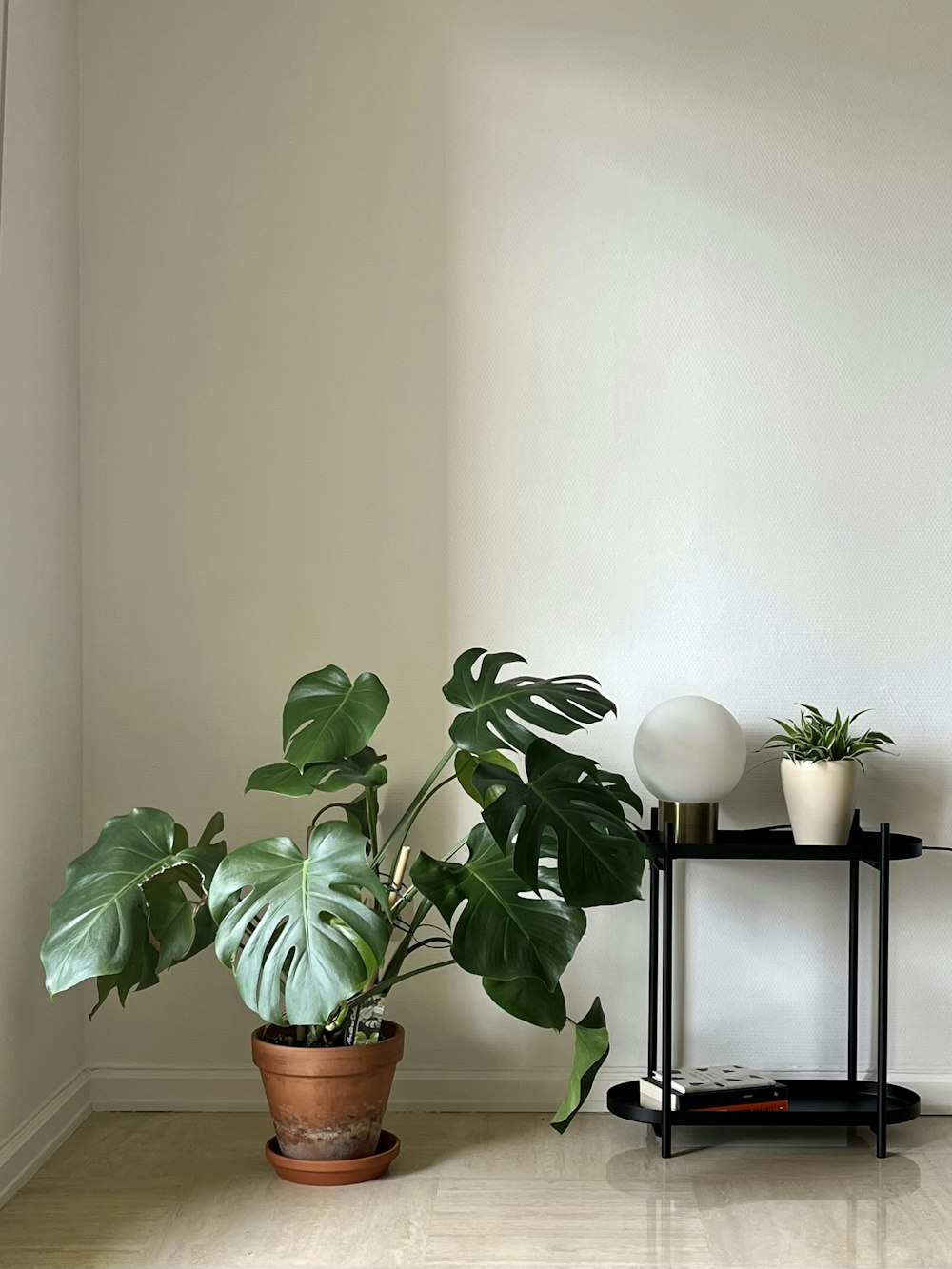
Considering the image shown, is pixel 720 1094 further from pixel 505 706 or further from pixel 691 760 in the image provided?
pixel 505 706

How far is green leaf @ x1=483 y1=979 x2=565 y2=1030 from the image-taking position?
2039 millimetres

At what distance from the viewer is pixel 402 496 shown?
267cm

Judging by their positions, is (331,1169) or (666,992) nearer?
(331,1169)

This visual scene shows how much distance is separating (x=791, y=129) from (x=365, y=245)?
0.93m

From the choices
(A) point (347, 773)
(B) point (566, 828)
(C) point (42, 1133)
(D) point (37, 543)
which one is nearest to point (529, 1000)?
(B) point (566, 828)

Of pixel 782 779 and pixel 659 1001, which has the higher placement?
pixel 782 779

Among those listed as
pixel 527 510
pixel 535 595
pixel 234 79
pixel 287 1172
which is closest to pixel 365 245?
pixel 234 79

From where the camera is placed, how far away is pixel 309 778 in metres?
2.22

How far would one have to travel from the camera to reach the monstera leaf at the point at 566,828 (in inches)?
78.7

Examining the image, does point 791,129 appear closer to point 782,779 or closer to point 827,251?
point 827,251

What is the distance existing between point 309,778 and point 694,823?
74 cm

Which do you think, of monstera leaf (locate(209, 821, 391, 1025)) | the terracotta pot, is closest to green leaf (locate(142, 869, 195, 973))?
monstera leaf (locate(209, 821, 391, 1025))

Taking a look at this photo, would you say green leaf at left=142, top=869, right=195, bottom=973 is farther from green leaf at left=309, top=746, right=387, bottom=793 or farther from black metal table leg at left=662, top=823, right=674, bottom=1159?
black metal table leg at left=662, top=823, right=674, bottom=1159

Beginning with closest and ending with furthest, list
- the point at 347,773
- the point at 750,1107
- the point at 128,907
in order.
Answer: the point at 128,907 → the point at 347,773 → the point at 750,1107
